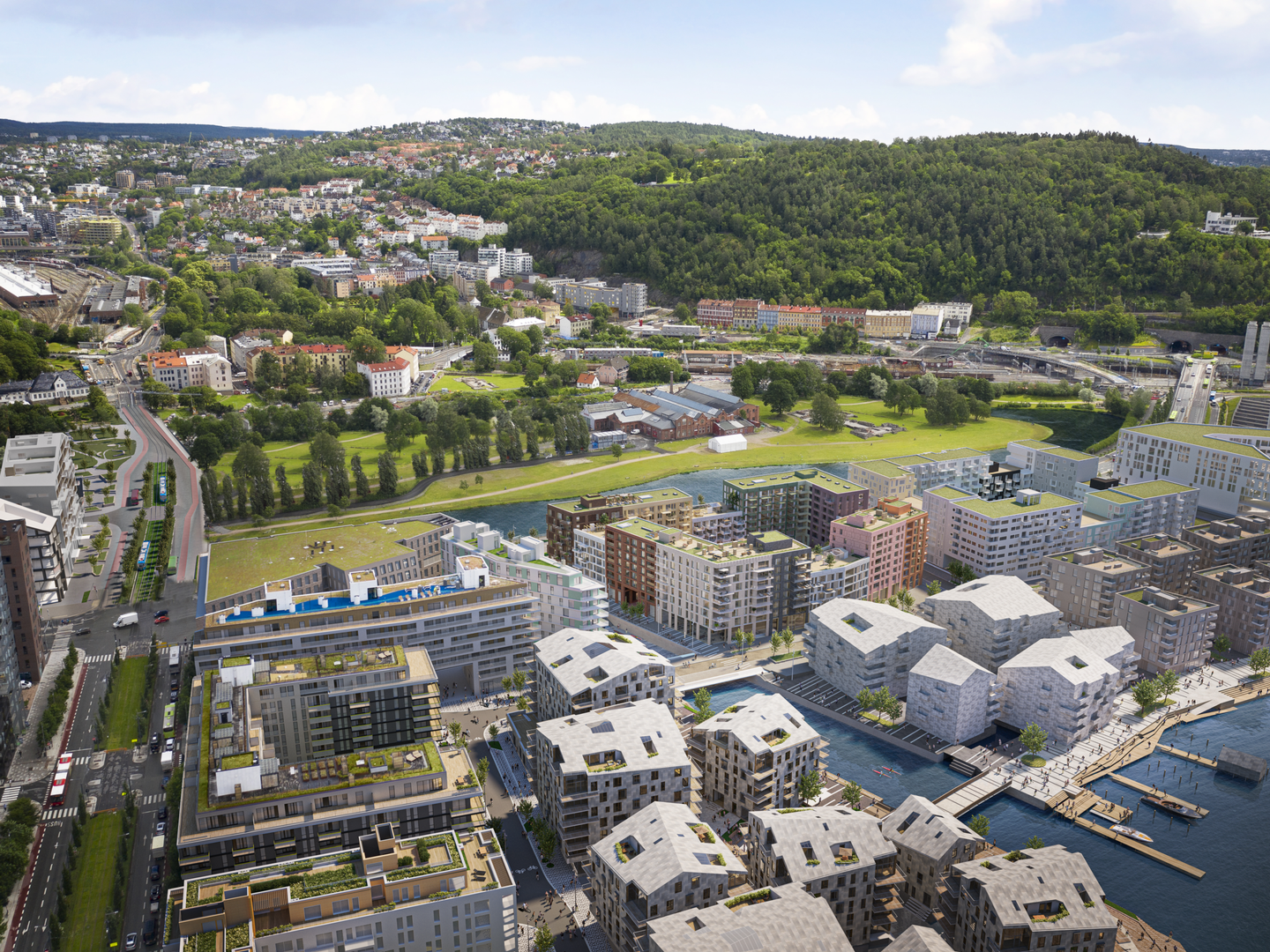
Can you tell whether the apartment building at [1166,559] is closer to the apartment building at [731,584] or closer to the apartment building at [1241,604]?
the apartment building at [1241,604]

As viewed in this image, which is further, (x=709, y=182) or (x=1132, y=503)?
(x=709, y=182)

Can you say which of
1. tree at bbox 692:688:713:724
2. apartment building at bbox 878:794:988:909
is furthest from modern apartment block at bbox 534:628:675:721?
apartment building at bbox 878:794:988:909

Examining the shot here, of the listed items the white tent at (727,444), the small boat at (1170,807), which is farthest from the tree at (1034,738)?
the white tent at (727,444)

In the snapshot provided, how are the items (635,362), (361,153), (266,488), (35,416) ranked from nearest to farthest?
(266,488) → (35,416) → (635,362) → (361,153)

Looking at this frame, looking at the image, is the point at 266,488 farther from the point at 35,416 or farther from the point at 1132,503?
the point at 1132,503

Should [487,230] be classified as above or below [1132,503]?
above

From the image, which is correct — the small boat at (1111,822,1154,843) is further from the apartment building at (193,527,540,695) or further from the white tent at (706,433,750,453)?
the white tent at (706,433,750,453)

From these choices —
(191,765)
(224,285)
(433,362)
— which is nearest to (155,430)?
(433,362)
